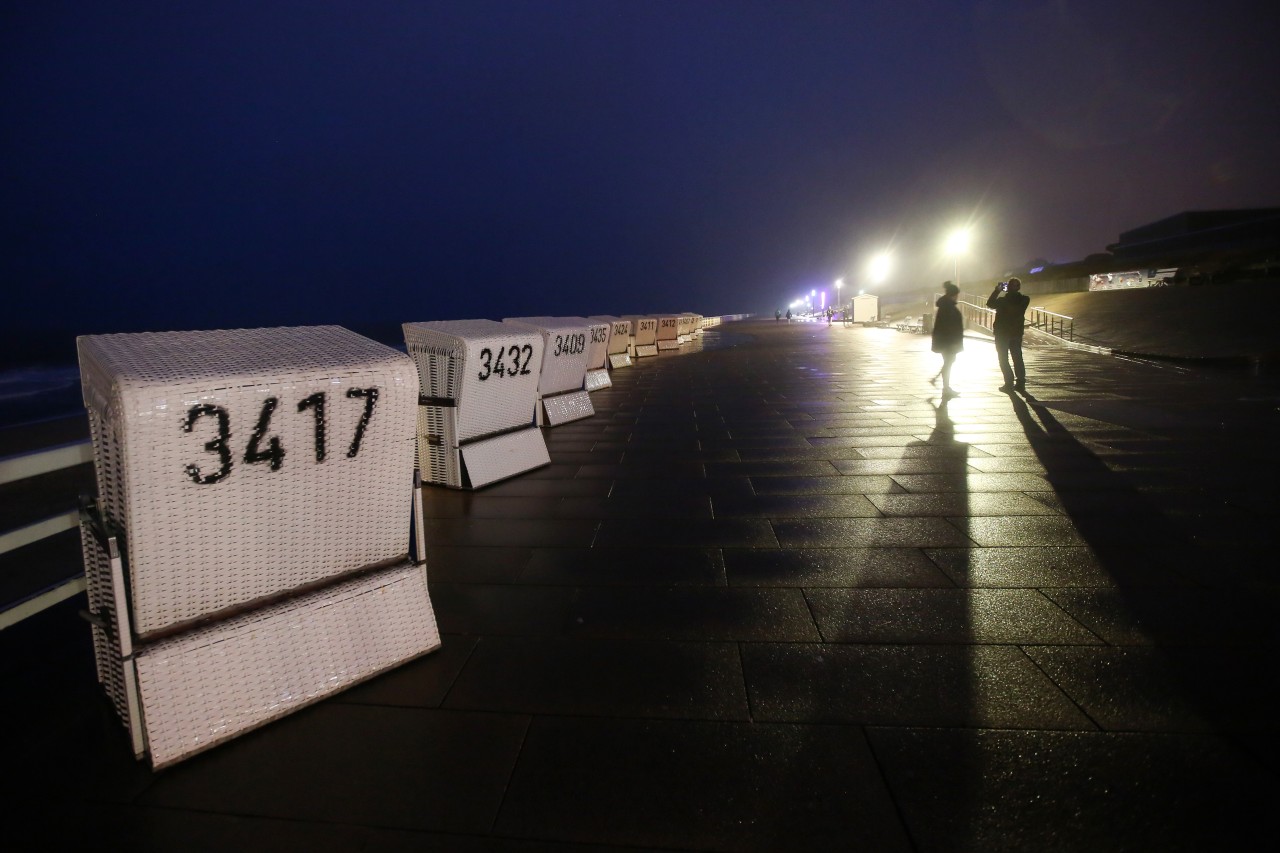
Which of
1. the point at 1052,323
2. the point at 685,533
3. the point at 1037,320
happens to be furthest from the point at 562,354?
the point at 1037,320

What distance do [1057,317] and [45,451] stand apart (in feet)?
120

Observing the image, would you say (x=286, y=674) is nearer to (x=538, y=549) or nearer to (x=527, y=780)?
(x=527, y=780)

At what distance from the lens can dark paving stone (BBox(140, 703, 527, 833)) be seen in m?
2.21

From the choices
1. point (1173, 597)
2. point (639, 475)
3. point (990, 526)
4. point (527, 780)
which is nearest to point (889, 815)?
point (527, 780)

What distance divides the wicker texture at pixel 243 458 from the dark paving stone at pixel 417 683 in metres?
0.56

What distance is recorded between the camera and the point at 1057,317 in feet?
101

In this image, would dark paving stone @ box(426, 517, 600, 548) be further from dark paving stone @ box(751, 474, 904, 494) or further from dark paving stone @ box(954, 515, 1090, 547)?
dark paving stone @ box(954, 515, 1090, 547)

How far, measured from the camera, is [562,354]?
380 inches

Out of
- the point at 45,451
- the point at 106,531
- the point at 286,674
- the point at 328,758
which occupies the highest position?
the point at 45,451

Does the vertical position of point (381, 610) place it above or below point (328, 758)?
above

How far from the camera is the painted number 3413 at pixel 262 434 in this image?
2.45 meters

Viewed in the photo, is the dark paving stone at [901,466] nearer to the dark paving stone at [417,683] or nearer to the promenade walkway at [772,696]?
the promenade walkway at [772,696]

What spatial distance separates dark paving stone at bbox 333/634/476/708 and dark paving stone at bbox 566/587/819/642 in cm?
64

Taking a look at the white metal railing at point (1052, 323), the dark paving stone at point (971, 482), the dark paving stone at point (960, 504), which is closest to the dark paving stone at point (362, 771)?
the dark paving stone at point (960, 504)
